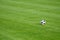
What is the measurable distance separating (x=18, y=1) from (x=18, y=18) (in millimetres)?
582

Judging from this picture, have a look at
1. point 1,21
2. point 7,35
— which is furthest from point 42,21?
point 1,21

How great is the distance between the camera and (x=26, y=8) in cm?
286

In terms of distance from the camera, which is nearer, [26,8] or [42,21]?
[42,21]

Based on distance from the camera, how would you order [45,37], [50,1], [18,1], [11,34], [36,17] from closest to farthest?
[45,37] < [11,34] < [36,17] < [50,1] < [18,1]

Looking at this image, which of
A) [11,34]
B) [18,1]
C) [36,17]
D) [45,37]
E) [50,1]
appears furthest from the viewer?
[18,1]

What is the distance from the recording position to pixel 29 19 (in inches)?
103

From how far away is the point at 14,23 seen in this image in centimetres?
262

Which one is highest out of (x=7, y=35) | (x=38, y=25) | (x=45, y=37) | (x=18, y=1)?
(x=18, y=1)

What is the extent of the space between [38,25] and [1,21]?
867 millimetres

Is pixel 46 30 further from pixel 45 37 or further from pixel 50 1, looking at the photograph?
pixel 50 1

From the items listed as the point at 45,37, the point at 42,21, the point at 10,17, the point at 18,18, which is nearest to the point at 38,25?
the point at 42,21

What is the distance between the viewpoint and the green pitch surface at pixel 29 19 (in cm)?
231

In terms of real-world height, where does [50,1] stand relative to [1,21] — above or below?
above

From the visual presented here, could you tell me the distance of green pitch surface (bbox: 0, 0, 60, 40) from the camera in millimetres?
2314
